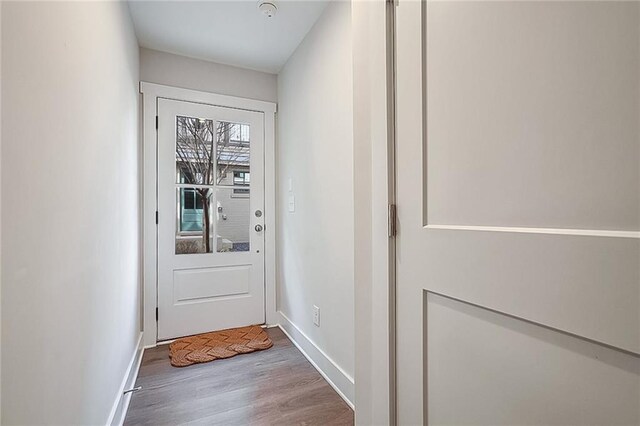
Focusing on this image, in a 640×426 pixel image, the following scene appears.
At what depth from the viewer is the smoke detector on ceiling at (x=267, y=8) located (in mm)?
1893

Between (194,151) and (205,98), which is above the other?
(205,98)

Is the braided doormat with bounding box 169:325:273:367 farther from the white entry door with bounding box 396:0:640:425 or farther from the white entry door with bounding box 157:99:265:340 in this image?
the white entry door with bounding box 396:0:640:425

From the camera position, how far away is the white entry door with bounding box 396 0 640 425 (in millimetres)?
490

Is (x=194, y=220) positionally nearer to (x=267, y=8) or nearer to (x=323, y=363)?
(x=323, y=363)

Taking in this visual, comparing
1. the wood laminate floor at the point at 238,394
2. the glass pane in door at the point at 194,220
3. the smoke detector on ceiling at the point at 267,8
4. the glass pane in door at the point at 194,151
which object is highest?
the smoke detector on ceiling at the point at 267,8

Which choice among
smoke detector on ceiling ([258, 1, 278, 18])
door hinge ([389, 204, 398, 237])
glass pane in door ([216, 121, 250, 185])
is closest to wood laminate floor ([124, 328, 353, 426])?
door hinge ([389, 204, 398, 237])

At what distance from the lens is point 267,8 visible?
6.31 ft

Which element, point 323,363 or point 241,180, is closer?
point 323,363

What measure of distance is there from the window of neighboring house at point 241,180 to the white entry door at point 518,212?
2.05m

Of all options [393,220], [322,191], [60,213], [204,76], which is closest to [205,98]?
[204,76]

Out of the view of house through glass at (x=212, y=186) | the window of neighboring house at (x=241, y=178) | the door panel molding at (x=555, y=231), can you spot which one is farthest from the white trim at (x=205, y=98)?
the door panel molding at (x=555, y=231)

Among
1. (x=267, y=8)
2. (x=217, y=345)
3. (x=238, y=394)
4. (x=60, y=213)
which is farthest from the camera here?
(x=217, y=345)

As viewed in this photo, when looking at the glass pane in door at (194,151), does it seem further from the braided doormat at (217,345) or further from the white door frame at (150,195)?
the braided doormat at (217,345)

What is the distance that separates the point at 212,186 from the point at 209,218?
0.28m
